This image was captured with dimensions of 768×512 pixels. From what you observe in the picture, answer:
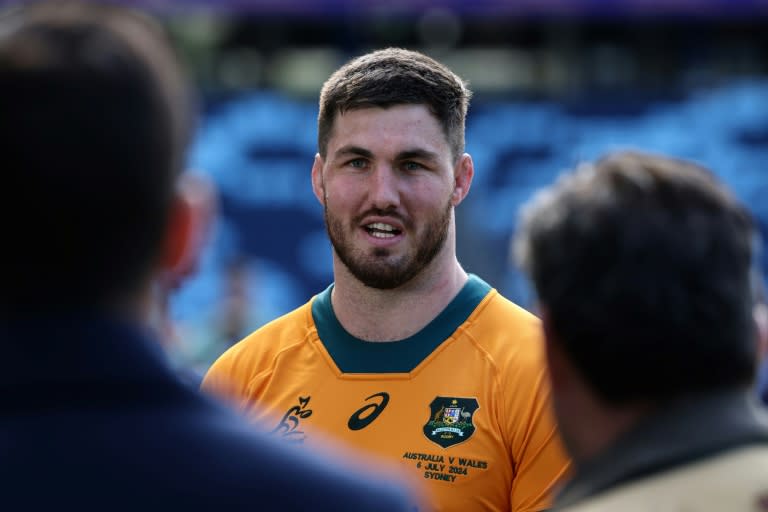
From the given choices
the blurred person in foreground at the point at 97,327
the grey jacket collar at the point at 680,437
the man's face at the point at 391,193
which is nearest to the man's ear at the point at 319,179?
the man's face at the point at 391,193

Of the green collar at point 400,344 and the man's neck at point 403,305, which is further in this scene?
the man's neck at point 403,305

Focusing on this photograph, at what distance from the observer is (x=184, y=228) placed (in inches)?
64.9

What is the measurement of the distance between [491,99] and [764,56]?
380cm

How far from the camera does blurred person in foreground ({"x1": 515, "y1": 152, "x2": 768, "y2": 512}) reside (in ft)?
5.53

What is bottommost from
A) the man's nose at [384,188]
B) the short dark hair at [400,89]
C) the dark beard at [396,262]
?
the dark beard at [396,262]

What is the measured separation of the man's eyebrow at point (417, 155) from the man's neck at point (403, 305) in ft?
1.15

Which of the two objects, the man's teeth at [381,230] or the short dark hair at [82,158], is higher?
the man's teeth at [381,230]

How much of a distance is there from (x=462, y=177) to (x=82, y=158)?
2.56 m

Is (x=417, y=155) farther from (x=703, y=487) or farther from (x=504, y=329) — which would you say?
(x=703, y=487)

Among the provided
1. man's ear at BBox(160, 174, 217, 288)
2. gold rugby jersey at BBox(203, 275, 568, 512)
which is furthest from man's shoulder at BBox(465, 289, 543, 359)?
man's ear at BBox(160, 174, 217, 288)

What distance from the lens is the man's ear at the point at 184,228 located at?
63.1 inches

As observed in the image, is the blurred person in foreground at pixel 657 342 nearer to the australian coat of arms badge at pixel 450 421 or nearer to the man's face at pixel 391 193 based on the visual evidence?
the australian coat of arms badge at pixel 450 421

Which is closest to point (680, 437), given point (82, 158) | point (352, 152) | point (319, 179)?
point (82, 158)

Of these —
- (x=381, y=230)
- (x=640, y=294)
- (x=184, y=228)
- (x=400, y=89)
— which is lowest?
(x=640, y=294)
